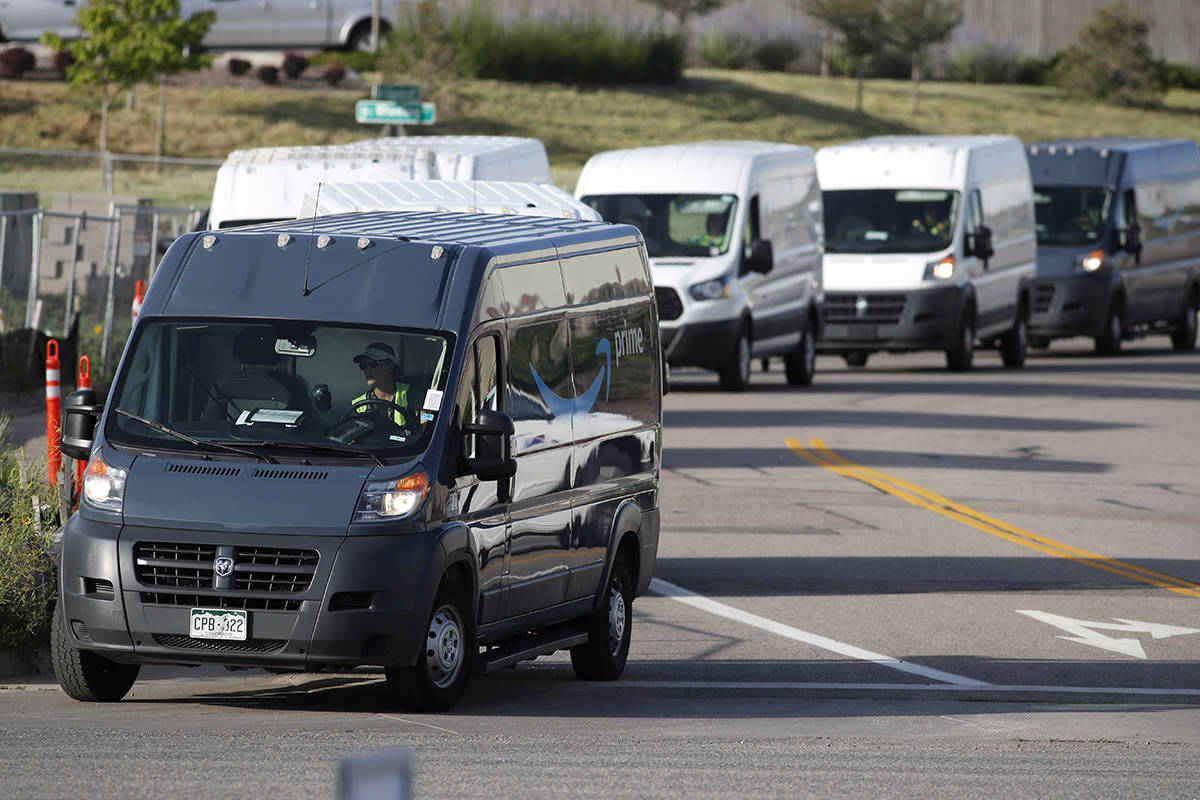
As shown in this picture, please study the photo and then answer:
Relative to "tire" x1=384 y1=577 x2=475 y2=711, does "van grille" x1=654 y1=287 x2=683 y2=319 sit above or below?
above

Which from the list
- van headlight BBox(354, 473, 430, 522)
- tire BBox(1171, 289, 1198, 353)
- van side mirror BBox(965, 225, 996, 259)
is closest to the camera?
van headlight BBox(354, 473, 430, 522)

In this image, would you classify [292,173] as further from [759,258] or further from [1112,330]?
[1112,330]

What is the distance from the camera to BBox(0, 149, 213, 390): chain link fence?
23391 mm

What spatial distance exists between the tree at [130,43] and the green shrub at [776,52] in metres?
32.4

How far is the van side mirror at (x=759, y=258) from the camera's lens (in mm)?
24875

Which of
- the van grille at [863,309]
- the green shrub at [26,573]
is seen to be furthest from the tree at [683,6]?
the green shrub at [26,573]

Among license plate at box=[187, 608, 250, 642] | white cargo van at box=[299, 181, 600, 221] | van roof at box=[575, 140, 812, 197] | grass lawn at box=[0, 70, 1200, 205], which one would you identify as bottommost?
license plate at box=[187, 608, 250, 642]

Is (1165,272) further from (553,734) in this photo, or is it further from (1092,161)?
(553,734)

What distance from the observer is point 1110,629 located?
501 inches

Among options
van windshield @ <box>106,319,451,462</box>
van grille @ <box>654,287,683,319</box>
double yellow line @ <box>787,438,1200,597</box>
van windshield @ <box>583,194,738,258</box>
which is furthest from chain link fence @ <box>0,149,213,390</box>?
van windshield @ <box>106,319,451,462</box>

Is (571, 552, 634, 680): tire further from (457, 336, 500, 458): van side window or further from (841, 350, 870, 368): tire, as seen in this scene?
(841, 350, 870, 368): tire

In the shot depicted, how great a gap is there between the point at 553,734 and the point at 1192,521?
9550 mm

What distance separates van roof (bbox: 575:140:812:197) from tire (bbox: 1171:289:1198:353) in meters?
11.3

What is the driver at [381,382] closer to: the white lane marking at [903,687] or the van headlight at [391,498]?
the van headlight at [391,498]
